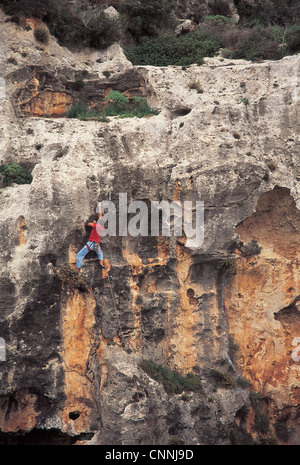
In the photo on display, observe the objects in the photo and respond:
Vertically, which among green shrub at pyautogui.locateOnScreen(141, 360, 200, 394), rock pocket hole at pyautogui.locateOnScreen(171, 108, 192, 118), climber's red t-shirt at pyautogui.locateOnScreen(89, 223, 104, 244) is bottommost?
green shrub at pyautogui.locateOnScreen(141, 360, 200, 394)

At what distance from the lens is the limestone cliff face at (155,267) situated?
16438 mm

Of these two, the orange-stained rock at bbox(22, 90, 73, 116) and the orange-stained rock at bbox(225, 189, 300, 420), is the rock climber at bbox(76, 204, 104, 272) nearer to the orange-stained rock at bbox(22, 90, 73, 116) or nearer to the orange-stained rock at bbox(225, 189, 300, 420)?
the orange-stained rock at bbox(225, 189, 300, 420)

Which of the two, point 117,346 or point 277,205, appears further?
point 277,205

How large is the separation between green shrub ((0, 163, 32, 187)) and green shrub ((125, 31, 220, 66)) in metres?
7.62

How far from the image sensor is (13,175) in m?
17.8

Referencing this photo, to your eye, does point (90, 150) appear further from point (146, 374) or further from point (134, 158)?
point (146, 374)

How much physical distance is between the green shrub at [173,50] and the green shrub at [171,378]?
12.1 m

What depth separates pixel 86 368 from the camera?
55.9 ft

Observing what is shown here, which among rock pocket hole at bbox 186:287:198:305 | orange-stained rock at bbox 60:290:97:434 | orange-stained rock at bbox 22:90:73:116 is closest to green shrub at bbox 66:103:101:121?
orange-stained rock at bbox 22:90:73:116

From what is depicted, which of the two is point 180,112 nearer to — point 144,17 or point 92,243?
point 92,243

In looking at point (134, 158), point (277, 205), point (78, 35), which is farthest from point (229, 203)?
point (78, 35)

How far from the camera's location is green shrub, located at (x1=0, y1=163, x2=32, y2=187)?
58.3 feet

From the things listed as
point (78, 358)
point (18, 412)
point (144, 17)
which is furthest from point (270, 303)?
point (144, 17)

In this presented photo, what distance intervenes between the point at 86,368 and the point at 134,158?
7.18 m
